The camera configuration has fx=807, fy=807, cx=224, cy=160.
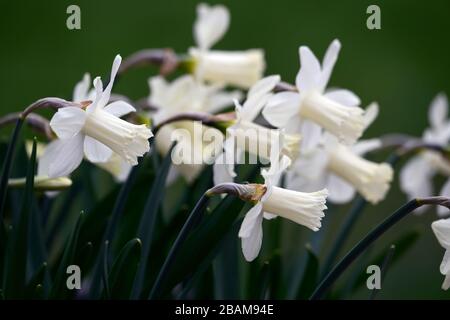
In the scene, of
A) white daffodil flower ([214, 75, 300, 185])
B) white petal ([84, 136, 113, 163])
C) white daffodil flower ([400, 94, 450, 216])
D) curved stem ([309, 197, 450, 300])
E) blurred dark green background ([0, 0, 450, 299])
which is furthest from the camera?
blurred dark green background ([0, 0, 450, 299])

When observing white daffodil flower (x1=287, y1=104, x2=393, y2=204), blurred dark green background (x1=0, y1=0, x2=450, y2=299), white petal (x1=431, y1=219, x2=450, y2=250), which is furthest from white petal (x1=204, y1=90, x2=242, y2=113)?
blurred dark green background (x1=0, y1=0, x2=450, y2=299)

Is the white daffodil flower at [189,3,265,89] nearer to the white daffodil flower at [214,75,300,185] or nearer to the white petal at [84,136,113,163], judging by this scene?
the white daffodil flower at [214,75,300,185]

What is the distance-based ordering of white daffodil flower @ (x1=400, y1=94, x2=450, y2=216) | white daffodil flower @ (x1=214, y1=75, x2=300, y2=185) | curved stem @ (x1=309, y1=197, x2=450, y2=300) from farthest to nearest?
1. white daffodil flower @ (x1=400, y1=94, x2=450, y2=216)
2. white daffodil flower @ (x1=214, y1=75, x2=300, y2=185)
3. curved stem @ (x1=309, y1=197, x2=450, y2=300)

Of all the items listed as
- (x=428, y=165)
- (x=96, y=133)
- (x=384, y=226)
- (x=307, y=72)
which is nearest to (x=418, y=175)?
(x=428, y=165)

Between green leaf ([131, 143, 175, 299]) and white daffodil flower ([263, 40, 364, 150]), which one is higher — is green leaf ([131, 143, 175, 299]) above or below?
below

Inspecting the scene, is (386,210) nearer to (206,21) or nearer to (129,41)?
(129,41)

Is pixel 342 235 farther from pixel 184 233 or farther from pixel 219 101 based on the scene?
pixel 184 233
